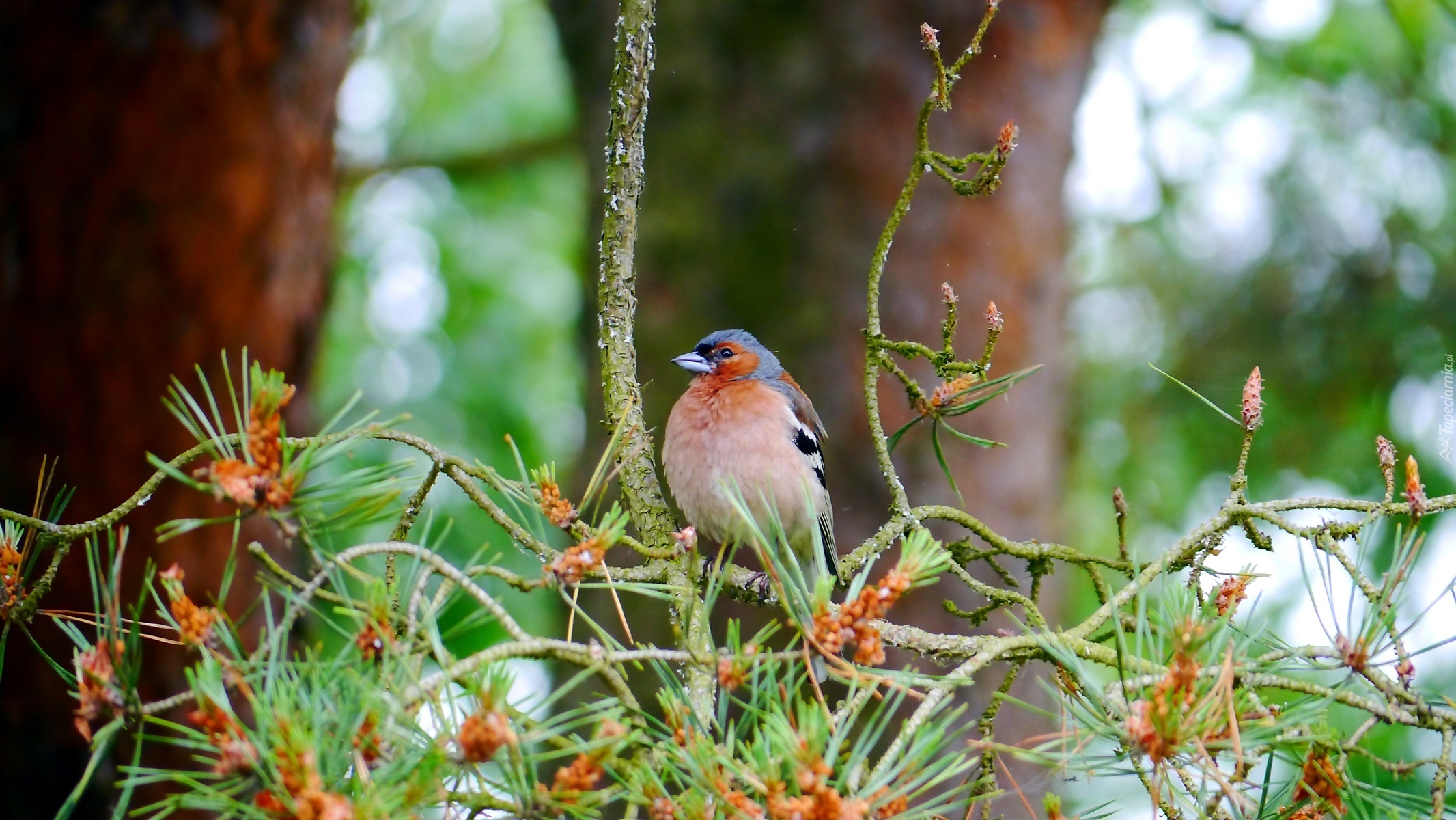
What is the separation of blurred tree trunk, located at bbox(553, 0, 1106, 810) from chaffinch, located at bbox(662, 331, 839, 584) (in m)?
1.26

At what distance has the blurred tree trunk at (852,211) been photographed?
6.27 metres

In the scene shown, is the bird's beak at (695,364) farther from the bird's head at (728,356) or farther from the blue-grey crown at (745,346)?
the blue-grey crown at (745,346)

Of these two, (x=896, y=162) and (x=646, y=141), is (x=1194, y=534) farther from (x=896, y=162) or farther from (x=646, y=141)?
(x=646, y=141)

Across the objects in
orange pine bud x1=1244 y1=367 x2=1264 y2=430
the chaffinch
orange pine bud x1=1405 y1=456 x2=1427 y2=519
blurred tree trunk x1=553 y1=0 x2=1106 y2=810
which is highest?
blurred tree trunk x1=553 y1=0 x2=1106 y2=810

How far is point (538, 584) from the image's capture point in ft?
5.64

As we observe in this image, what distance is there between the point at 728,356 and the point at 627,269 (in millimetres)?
2203

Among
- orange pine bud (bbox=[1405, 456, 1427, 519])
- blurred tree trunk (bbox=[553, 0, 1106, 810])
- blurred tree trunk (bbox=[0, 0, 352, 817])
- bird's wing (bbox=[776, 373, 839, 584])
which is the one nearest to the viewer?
orange pine bud (bbox=[1405, 456, 1427, 519])

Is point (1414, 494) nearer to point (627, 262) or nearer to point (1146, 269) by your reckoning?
point (627, 262)

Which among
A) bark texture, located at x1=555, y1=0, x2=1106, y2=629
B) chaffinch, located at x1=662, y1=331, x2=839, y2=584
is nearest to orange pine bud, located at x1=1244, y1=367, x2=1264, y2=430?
chaffinch, located at x1=662, y1=331, x2=839, y2=584

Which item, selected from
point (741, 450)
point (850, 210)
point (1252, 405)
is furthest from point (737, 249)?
point (1252, 405)

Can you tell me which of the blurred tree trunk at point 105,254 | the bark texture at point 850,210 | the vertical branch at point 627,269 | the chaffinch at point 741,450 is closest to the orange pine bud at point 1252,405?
the vertical branch at point 627,269

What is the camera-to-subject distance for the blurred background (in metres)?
5.70

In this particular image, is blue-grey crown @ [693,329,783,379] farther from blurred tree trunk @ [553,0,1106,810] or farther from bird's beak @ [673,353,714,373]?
blurred tree trunk @ [553,0,1106,810]

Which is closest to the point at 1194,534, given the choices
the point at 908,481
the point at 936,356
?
the point at 936,356
